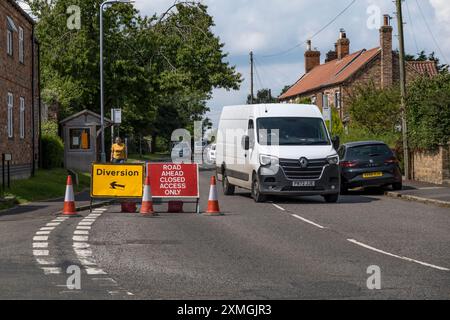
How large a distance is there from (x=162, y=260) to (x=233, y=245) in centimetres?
191

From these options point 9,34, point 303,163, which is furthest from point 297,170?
point 9,34

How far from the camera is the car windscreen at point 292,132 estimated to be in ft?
68.9

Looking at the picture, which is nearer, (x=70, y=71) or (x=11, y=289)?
(x=11, y=289)

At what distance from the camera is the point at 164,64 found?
163ft

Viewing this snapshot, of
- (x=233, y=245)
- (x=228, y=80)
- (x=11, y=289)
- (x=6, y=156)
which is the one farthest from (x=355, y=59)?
(x=11, y=289)

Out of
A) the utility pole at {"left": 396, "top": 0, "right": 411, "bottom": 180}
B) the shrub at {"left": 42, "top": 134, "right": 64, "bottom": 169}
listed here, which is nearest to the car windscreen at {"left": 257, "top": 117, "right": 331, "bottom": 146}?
the utility pole at {"left": 396, "top": 0, "right": 411, "bottom": 180}

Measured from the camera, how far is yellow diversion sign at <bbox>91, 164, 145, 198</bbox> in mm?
17875

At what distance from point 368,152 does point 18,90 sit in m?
13.4

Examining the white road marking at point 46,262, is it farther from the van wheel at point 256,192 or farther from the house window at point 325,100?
the house window at point 325,100

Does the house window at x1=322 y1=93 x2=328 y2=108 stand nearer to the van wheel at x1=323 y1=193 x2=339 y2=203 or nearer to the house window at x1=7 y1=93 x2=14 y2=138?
the house window at x1=7 y1=93 x2=14 y2=138

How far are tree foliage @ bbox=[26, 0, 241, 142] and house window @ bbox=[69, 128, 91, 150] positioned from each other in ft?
16.5

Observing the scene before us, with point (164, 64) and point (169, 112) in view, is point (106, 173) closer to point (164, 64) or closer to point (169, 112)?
point (164, 64)

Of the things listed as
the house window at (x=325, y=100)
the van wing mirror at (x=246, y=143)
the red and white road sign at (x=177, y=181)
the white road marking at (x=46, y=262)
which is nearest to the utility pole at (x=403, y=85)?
the van wing mirror at (x=246, y=143)
